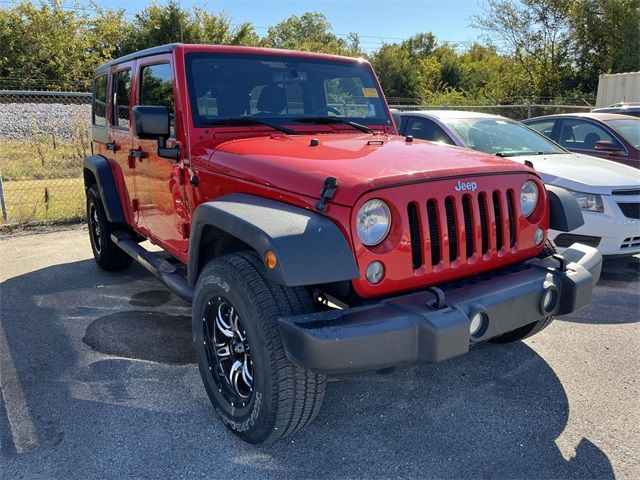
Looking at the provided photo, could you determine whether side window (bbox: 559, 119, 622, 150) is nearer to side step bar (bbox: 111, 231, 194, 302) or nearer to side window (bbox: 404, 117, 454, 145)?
side window (bbox: 404, 117, 454, 145)

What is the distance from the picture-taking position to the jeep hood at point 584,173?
5285 mm

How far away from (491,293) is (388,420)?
0.96 metres

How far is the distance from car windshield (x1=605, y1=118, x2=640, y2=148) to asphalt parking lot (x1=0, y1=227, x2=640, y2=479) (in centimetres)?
357

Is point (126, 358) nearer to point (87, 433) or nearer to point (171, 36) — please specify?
point (87, 433)

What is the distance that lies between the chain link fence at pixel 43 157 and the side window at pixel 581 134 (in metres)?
3.49

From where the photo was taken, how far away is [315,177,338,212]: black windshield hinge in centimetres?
243

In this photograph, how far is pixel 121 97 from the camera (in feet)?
15.3

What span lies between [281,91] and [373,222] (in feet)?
5.76

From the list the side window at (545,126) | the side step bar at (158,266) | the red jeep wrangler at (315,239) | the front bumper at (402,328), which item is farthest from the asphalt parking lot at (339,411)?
the side window at (545,126)

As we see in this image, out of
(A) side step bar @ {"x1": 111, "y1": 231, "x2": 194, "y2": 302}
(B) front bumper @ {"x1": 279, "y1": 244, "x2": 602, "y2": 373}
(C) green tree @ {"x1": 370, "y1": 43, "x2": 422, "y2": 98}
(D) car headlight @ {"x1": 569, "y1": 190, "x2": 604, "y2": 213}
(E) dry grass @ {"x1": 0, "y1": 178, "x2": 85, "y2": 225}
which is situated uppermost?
(C) green tree @ {"x1": 370, "y1": 43, "x2": 422, "y2": 98}

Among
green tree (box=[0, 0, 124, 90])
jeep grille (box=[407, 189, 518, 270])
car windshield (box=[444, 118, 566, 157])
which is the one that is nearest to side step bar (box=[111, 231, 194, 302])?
jeep grille (box=[407, 189, 518, 270])

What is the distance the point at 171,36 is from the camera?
Result: 26719 mm

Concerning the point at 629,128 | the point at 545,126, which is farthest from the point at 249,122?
the point at 629,128

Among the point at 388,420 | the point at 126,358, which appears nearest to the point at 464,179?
the point at 388,420
